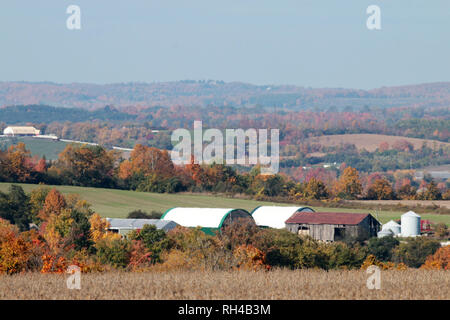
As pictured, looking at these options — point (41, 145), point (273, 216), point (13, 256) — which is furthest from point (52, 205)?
point (41, 145)

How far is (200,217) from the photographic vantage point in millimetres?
57219

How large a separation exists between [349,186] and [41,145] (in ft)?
297

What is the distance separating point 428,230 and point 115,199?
33.1m

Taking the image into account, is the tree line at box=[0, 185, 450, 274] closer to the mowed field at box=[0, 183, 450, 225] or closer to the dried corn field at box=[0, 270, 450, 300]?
the dried corn field at box=[0, 270, 450, 300]

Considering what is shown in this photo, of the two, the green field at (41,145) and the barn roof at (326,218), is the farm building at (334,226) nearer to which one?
the barn roof at (326,218)

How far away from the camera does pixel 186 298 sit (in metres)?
17.0

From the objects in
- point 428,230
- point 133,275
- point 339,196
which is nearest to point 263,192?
point 339,196

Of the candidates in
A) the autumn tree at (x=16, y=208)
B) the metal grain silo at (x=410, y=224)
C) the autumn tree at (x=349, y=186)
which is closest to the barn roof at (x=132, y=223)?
the autumn tree at (x=16, y=208)

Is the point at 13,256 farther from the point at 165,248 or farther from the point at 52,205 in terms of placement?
the point at 52,205

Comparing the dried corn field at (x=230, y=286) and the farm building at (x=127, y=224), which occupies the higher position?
the dried corn field at (x=230, y=286)

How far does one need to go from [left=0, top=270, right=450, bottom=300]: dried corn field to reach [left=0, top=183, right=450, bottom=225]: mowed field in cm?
5087

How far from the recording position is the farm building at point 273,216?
6469 centimetres

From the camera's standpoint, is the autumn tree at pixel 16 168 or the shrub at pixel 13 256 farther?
the autumn tree at pixel 16 168
